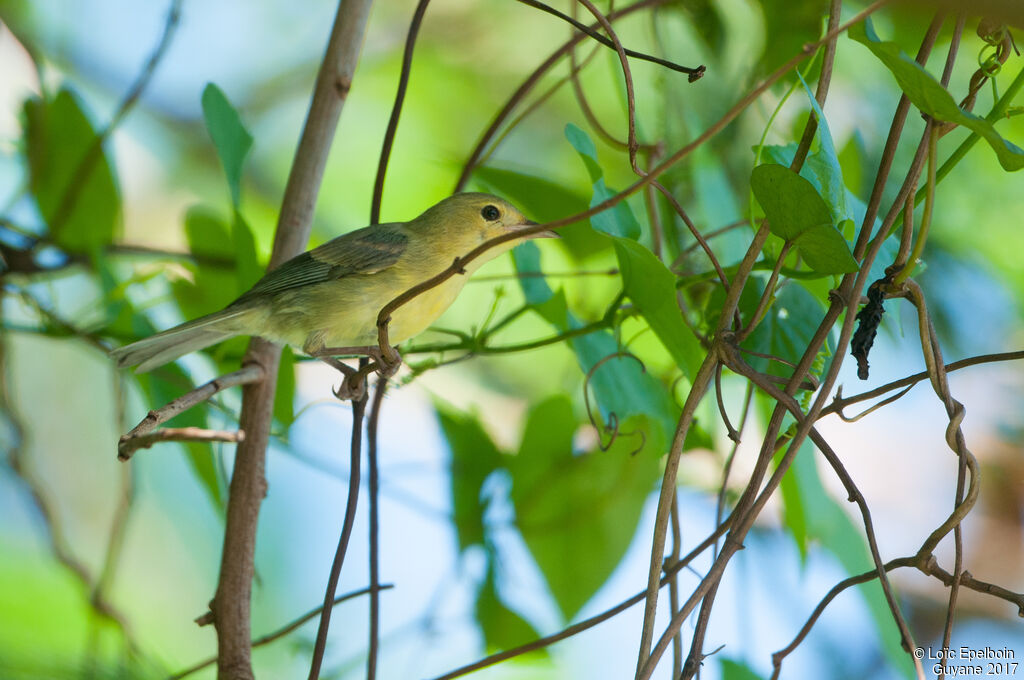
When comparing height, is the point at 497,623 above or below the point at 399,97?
below

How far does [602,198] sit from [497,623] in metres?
1.26

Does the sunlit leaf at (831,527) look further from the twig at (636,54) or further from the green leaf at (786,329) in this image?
the twig at (636,54)

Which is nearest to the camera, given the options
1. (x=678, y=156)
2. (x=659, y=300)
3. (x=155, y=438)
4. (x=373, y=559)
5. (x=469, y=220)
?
(x=678, y=156)

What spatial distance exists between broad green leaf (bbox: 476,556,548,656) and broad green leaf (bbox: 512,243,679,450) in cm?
69

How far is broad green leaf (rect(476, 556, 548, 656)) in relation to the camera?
223cm

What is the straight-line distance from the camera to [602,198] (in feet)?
4.84

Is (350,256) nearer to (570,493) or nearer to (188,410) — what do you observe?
(188,410)

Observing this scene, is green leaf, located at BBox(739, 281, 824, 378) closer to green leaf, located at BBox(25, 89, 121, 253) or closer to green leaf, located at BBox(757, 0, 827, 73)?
green leaf, located at BBox(757, 0, 827, 73)

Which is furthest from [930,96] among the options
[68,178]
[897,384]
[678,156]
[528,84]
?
[68,178]

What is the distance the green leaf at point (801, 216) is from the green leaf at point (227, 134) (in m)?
1.11

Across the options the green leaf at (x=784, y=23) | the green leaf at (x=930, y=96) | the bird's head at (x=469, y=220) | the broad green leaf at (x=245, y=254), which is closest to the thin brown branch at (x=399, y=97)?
the broad green leaf at (x=245, y=254)

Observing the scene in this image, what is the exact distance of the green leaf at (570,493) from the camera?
2.24m

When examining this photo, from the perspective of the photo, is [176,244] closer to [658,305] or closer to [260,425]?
[260,425]

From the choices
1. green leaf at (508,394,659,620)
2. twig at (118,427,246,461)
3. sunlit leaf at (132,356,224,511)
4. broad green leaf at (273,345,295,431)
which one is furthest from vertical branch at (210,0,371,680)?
green leaf at (508,394,659,620)
